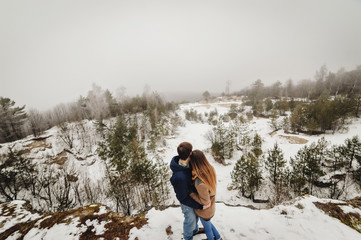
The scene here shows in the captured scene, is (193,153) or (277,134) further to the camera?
(277,134)

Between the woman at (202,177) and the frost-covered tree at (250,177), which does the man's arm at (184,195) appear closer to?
the woman at (202,177)

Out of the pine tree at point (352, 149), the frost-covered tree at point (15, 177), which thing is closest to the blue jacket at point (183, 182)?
the frost-covered tree at point (15, 177)

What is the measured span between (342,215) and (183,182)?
4882 millimetres

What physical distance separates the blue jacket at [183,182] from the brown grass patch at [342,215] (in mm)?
4247

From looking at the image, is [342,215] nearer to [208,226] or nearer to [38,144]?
[208,226]

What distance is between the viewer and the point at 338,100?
2609cm

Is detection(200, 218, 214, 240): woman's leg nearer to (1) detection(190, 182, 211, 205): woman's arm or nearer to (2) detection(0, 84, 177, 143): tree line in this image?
(1) detection(190, 182, 211, 205): woman's arm

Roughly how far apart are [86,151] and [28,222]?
82.2 ft

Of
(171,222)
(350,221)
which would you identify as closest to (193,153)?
(171,222)

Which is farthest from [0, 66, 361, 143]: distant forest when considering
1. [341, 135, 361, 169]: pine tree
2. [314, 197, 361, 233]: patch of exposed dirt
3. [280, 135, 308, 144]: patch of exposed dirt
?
[314, 197, 361, 233]: patch of exposed dirt

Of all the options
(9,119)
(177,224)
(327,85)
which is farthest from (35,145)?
(327,85)

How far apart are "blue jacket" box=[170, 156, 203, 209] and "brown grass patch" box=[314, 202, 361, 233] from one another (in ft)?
13.9

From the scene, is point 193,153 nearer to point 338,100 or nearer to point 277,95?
point 338,100

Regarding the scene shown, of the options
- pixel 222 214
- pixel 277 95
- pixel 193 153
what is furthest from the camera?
pixel 277 95
